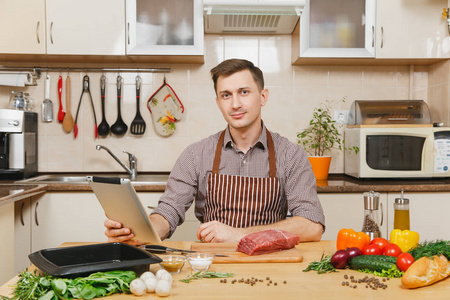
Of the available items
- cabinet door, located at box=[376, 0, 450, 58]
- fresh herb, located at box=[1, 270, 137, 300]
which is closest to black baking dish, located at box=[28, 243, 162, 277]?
fresh herb, located at box=[1, 270, 137, 300]

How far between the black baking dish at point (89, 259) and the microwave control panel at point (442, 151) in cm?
224

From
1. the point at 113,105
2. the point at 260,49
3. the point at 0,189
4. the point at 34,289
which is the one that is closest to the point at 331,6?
the point at 260,49

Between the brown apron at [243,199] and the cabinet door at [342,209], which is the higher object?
the brown apron at [243,199]

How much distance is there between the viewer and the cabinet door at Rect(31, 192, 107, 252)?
9.19ft

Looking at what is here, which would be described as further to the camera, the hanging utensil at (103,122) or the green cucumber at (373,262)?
the hanging utensil at (103,122)

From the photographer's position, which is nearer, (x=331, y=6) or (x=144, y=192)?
(x=144, y=192)

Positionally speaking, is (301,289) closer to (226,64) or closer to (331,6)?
(226,64)

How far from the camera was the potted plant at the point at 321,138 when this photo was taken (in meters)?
3.11

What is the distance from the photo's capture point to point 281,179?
2158mm

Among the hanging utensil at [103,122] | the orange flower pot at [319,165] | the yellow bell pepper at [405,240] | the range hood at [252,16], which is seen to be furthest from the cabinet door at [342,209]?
the hanging utensil at [103,122]

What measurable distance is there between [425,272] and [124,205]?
2.84 feet

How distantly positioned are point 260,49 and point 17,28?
1.62 meters

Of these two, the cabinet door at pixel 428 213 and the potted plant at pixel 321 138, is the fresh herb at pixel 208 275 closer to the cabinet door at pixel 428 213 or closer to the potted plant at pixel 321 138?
the cabinet door at pixel 428 213

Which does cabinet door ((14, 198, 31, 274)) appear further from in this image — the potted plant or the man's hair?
the potted plant
